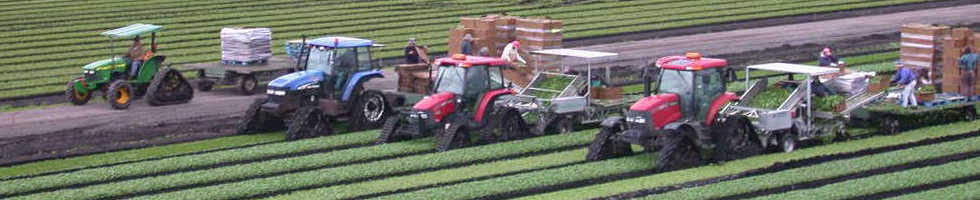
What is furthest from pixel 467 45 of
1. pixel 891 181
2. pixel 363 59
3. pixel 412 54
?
pixel 891 181

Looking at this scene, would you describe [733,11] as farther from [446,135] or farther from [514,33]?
[446,135]

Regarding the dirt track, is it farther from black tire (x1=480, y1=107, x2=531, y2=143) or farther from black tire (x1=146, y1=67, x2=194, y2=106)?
black tire (x1=480, y1=107, x2=531, y2=143)

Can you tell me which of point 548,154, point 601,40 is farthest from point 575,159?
point 601,40

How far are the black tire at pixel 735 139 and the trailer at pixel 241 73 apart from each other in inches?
508

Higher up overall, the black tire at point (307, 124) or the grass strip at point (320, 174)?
the black tire at point (307, 124)

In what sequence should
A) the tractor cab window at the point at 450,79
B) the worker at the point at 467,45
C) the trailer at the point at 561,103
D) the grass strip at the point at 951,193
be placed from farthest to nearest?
1. the worker at the point at 467,45
2. the trailer at the point at 561,103
3. the tractor cab window at the point at 450,79
4. the grass strip at the point at 951,193

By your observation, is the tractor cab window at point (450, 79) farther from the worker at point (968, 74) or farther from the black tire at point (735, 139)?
the worker at point (968, 74)

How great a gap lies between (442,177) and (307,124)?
5.09 metres

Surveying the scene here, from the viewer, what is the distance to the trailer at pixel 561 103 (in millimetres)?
28562

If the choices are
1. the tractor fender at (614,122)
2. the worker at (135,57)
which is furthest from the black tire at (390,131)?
the worker at (135,57)

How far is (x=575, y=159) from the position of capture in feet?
85.0

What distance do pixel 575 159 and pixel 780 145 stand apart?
3.27 metres

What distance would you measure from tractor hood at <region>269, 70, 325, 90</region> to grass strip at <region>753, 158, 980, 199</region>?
10296 millimetres

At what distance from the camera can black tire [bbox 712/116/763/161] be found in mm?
25062
